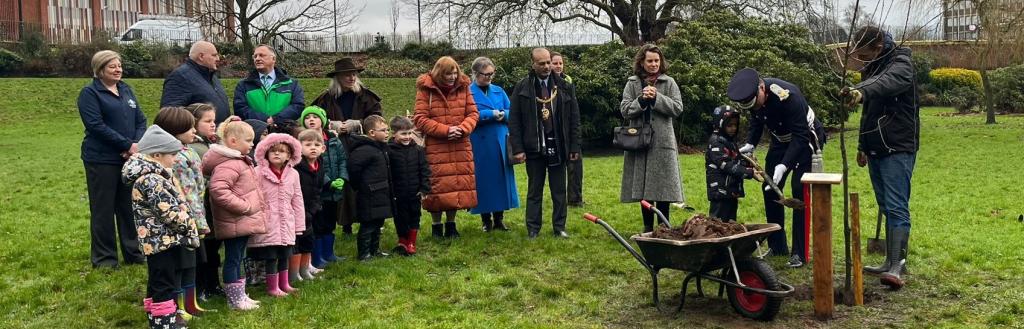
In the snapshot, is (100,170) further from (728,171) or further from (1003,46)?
(1003,46)

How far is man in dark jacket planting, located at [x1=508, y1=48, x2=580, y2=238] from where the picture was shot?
765cm

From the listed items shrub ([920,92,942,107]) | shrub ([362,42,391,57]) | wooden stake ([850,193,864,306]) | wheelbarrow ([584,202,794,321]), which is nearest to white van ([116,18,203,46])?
shrub ([362,42,391,57])

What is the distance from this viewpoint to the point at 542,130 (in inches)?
301

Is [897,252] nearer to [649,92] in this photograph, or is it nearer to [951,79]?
[649,92]

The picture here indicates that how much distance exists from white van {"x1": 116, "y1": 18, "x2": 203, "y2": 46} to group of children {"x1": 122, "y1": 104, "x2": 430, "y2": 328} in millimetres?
36333

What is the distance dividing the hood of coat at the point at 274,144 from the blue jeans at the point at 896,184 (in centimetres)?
379

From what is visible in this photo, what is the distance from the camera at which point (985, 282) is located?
19.1 ft

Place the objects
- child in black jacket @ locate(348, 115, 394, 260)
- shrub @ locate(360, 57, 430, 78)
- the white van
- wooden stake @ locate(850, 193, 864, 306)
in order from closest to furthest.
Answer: wooden stake @ locate(850, 193, 864, 306) → child in black jacket @ locate(348, 115, 394, 260) → shrub @ locate(360, 57, 430, 78) → the white van

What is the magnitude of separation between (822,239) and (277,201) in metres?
3.32

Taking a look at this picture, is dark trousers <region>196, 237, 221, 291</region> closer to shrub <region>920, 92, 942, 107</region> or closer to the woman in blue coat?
the woman in blue coat

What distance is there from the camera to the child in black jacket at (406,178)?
22.9ft

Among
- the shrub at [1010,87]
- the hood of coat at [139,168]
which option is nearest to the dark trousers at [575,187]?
the hood of coat at [139,168]

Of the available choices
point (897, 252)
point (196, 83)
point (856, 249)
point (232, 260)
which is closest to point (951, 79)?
point (897, 252)

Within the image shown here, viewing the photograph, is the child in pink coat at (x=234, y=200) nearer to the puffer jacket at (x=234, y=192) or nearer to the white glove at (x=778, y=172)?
the puffer jacket at (x=234, y=192)
